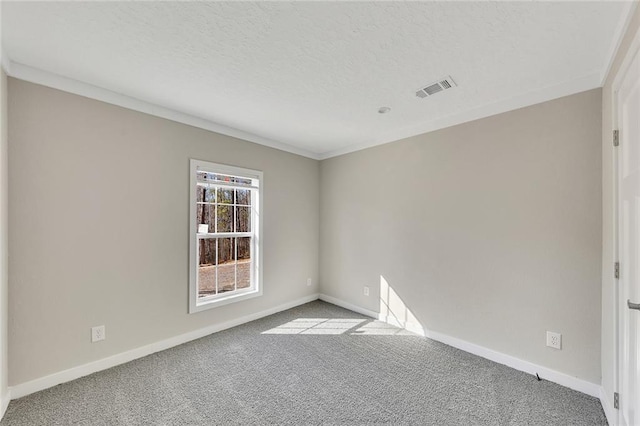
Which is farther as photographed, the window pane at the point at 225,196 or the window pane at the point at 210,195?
the window pane at the point at 225,196

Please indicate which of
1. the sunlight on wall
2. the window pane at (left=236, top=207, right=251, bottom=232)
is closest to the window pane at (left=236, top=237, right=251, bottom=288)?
the window pane at (left=236, top=207, right=251, bottom=232)

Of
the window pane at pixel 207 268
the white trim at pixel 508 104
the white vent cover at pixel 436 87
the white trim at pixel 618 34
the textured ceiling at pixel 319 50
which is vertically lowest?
the window pane at pixel 207 268

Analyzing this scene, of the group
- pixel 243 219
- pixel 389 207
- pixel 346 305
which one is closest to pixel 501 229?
pixel 389 207

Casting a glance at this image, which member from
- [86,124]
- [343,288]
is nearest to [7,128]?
[86,124]

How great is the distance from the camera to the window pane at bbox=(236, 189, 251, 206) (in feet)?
11.6

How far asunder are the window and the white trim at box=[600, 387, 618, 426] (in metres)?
3.29

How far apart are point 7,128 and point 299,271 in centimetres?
332

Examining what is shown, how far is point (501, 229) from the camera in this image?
8.18ft

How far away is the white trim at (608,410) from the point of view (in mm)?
1628

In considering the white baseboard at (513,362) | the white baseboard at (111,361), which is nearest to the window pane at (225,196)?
the white baseboard at (111,361)

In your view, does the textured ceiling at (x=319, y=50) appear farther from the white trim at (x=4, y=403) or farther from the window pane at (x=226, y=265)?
the white trim at (x=4, y=403)

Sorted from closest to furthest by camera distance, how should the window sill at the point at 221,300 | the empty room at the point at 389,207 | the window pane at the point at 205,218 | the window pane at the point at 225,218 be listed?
the empty room at the point at 389,207
the window sill at the point at 221,300
the window pane at the point at 205,218
the window pane at the point at 225,218

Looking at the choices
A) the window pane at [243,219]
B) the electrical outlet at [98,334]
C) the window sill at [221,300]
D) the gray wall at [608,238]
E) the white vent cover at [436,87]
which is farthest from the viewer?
the window pane at [243,219]

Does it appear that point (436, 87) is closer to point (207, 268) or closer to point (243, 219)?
point (243, 219)
